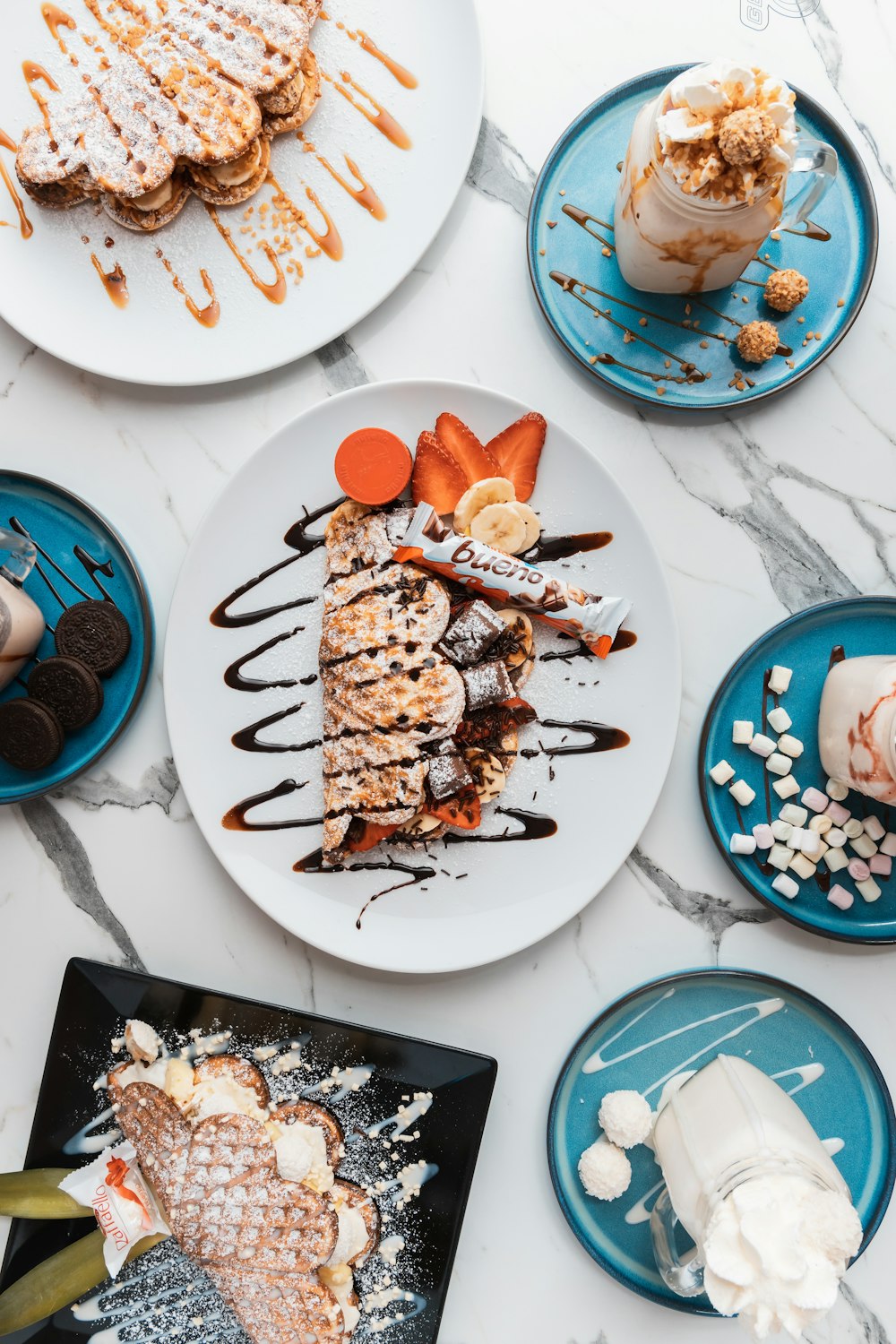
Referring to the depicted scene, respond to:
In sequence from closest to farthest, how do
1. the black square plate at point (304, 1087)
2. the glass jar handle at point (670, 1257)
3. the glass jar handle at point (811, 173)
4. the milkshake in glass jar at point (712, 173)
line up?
the milkshake in glass jar at point (712, 173) → the glass jar handle at point (811, 173) → the glass jar handle at point (670, 1257) → the black square plate at point (304, 1087)

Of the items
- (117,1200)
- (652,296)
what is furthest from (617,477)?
(117,1200)

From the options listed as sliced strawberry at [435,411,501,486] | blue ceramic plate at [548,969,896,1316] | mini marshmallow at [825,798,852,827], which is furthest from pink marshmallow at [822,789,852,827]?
sliced strawberry at [435,411,501,486]

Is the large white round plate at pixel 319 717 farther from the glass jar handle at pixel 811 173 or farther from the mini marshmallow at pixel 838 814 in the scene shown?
the glass jar handle at pixel 811 173

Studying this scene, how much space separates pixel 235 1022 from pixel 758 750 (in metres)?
1.15

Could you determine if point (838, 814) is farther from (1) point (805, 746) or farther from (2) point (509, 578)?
(2) point (509, 578)

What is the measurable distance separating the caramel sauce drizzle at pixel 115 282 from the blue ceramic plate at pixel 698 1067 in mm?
1678

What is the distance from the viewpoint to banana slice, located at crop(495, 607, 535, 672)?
1677 millimetres

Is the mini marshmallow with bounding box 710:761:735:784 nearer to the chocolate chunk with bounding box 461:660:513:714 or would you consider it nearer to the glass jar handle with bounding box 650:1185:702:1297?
the chocolate chunk with bounding box 461:660:513:714

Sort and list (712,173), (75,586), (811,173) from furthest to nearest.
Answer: (75,586)
(811,173)
(712,173)

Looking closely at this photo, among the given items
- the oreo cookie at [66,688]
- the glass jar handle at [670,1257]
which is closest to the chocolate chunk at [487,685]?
the oreo cookie at [66,688]

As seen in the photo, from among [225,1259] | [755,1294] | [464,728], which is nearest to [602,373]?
[464,728]

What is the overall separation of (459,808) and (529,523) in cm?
55

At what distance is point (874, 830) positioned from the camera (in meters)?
1.69

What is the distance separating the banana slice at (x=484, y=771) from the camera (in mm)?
1657
